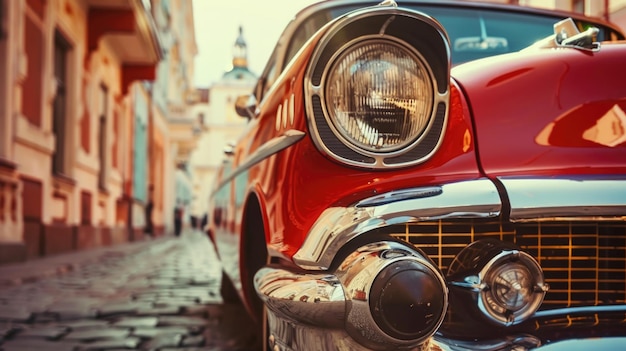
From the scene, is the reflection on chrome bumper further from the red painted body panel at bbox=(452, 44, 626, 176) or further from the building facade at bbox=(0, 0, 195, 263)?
the building facade at bbox=(0, 0, 195, 263)

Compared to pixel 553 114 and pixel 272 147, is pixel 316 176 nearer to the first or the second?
pixel 272 147

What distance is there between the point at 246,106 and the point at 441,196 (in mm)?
1469

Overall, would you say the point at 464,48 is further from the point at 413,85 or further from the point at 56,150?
the point at 56,150

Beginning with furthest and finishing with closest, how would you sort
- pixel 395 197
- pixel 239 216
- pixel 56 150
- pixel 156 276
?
1. pixel 56 150
2. pixel 156 276
3. pixel 239 216
4. pixel 395 197

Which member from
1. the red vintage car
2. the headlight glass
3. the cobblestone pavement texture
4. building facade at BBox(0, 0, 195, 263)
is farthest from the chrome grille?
building facade at BBox(0, 0, 195, 263)

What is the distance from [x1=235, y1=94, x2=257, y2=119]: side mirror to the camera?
2762mm

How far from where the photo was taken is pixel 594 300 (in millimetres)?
1641

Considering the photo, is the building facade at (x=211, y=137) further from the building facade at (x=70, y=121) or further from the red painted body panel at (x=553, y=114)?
the red painted body panel at (x=553, y=114)

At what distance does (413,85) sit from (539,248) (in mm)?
494

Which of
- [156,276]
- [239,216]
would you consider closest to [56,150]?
[156,276]

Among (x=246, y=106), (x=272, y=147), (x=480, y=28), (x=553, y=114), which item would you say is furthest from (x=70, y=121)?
(x=553, y=114)

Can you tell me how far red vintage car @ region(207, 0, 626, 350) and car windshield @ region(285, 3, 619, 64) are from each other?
27.5 inches

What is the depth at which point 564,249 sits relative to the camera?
1.65m

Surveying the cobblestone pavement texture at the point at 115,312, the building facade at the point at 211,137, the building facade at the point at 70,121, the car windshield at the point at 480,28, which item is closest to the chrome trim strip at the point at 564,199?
the car windshield at the point at 480,28
